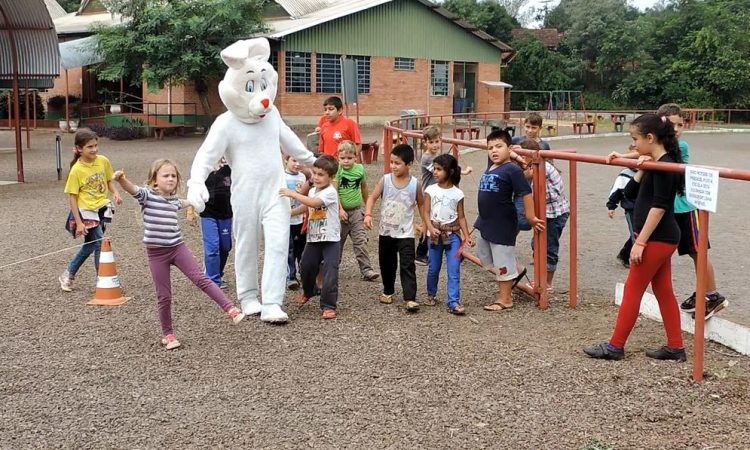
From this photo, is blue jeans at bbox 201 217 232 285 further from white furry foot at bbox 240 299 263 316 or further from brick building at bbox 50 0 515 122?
brick building at bbox 50 0 515 122

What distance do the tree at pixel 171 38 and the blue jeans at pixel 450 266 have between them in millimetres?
22931

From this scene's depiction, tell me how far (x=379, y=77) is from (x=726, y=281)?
28.9 meters

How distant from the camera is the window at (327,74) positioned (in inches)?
1305

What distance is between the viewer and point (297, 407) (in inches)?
171

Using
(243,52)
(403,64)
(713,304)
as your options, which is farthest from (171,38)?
(713,304)

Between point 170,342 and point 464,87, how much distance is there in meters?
36.0

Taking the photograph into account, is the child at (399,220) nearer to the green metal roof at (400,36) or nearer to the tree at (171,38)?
the tree at (171,38)

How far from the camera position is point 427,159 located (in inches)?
312

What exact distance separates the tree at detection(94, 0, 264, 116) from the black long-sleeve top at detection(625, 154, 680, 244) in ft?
80.5

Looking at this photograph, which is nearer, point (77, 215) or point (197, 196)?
point (197, 196)

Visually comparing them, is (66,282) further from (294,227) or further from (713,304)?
(713,304)

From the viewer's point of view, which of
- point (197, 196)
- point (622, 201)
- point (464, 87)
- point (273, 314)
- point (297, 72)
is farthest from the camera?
point (464, 87)

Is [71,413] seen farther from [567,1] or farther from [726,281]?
[567,1]

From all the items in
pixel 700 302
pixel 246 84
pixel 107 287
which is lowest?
pixel 107 287
